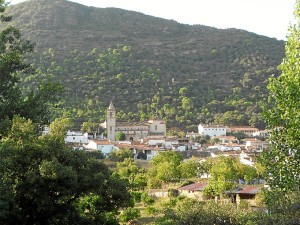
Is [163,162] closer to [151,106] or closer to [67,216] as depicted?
[67,216]

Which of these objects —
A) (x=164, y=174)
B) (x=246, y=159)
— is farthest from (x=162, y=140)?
(x=164, y=174)

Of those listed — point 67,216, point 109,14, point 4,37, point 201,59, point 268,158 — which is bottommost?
point 67,216

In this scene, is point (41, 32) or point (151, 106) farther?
point (41, 32)

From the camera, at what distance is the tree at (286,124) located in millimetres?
9219

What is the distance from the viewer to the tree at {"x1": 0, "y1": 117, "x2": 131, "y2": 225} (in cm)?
1017

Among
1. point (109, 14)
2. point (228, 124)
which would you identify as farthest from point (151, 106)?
point (109, 14)

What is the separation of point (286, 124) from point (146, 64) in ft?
291

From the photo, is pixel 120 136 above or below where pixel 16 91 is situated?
below

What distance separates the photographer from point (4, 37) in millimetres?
12820

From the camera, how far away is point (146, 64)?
97500mm

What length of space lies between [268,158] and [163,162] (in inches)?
1061

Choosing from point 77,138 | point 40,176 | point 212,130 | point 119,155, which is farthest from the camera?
point 212,130

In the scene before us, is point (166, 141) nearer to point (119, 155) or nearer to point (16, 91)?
point (119, 155)

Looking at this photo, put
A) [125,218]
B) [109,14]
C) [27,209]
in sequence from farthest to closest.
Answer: [109,14] → [125,218] → [27,209]
